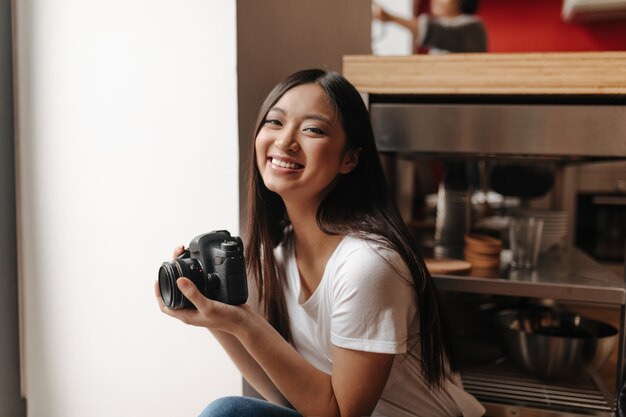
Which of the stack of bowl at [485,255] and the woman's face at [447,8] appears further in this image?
the woman's face at [447,8]

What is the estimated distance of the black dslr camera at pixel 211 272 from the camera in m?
0.84

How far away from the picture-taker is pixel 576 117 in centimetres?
111

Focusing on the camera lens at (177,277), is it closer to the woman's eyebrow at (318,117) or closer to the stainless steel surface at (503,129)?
the woman's eyebrow at (318,117)

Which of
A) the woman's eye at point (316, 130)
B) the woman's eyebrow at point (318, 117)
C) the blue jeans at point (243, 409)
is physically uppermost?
the woman's eyebrow at point (318, 117)

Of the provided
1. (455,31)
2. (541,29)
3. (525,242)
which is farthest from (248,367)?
(541,29)

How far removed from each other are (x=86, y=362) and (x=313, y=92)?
0.75 m

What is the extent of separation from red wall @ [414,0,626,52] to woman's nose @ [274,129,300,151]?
3816 mm

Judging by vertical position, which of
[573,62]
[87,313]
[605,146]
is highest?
[573,62]

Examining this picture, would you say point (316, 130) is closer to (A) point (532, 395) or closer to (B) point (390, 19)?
(A) point (532, 395)

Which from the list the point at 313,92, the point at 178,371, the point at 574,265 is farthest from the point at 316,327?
the point at 574,265

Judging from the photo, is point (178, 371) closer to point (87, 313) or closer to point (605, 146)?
point (87, 313)

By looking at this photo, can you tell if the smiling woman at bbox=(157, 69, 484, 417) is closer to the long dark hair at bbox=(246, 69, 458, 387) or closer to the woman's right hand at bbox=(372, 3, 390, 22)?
the long dark hair at bbox=(246, 69, 458, 387)

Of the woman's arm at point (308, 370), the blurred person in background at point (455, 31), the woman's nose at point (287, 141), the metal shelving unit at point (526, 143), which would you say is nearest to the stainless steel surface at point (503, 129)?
the metal shelving unit at point (526, 143)

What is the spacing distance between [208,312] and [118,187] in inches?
17.3
